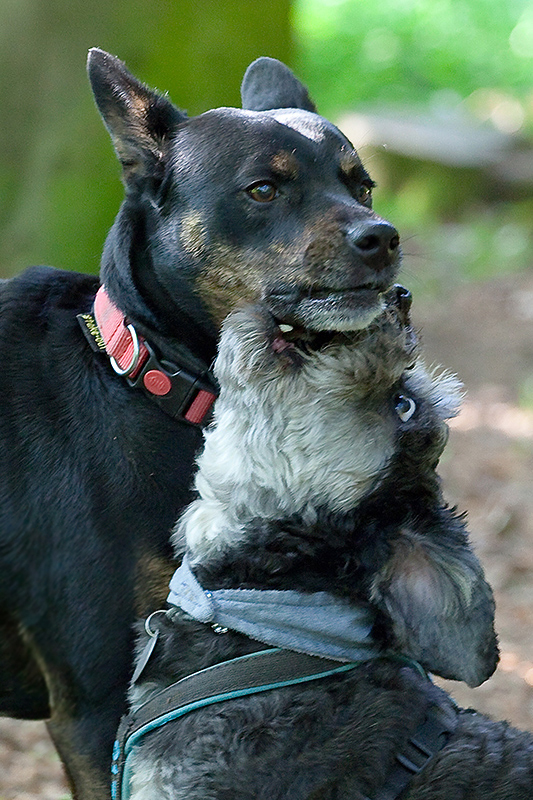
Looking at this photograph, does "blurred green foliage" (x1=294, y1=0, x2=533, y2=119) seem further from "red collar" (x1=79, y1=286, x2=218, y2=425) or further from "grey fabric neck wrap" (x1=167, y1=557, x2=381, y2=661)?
"grey fabric neck wrap" (x1=167, y1=557, x2=381, y2=661)

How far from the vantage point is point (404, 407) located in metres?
2.23

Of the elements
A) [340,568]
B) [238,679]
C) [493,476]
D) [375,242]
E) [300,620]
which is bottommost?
[238,679]

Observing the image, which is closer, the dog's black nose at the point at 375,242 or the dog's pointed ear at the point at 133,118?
the dog's black nose at the point at 375,242

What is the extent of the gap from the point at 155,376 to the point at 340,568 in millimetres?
1179

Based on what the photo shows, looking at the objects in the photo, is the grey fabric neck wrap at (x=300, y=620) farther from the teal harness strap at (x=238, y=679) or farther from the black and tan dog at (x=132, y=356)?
the black and tan dog at (x=132, y=356)

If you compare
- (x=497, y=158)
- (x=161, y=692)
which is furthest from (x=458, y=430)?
(x=497, y=158)

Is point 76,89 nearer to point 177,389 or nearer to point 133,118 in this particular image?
point 133,118

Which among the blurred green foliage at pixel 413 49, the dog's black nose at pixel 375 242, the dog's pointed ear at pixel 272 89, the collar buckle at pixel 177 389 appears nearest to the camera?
the dog's black nose at pixel 375 242

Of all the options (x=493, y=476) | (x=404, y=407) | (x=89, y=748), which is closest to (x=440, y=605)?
(x=404, y=407)

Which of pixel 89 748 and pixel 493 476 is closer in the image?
pixel 89 748

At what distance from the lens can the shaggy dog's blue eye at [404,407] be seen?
2223mm

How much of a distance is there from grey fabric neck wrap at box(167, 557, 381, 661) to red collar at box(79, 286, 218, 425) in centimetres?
102

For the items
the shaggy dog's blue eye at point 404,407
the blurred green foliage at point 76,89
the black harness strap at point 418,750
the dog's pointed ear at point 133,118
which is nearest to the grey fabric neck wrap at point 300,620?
the black harness strap at point 418,750

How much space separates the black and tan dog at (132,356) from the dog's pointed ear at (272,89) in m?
0.42
